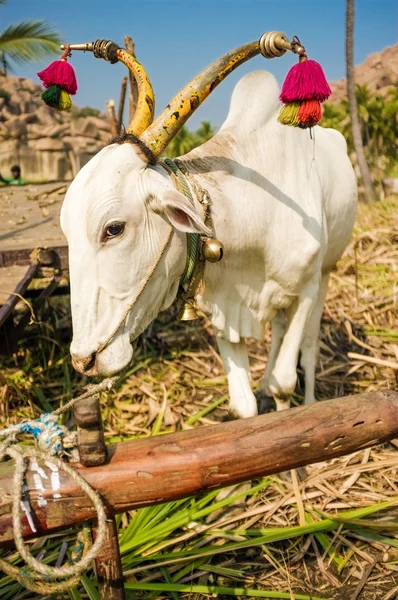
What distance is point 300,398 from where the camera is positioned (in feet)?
12.5

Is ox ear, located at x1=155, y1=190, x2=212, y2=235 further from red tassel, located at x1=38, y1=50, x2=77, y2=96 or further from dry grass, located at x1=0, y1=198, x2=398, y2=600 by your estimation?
dry grass, located at x1=0, y1=198, x2=398, y2=600

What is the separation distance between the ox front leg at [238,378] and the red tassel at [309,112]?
1134mm

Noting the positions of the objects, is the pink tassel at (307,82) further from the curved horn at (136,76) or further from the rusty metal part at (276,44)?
the curved horn at (136,76)

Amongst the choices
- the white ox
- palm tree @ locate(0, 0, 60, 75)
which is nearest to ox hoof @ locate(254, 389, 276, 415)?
the white ox

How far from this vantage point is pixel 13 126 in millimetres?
27578

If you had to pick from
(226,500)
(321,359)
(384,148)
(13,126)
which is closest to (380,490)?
(226,500)

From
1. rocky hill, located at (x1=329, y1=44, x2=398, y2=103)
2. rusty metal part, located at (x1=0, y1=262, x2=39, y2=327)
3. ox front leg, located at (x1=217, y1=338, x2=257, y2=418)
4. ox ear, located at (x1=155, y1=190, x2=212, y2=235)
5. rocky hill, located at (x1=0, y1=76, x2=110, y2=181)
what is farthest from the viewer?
rocky hill, located at (x1=329, y1=44, x2=398, y2=103)

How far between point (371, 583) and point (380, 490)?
579 millimetres

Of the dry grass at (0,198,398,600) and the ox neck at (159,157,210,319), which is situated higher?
the ox neck at (159,157,210,319)

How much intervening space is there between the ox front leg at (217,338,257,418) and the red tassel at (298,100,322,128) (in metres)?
1.13

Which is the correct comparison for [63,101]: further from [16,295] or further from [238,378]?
[238,378]

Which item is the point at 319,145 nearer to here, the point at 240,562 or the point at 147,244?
the point at 147,244

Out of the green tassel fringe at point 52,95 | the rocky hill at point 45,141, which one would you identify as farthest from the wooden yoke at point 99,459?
the rocky hill at point 45,141

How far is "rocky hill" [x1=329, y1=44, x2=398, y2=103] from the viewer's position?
3709 cm
